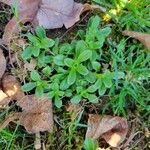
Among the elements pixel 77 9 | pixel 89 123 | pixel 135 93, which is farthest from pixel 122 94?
pixel 77 9

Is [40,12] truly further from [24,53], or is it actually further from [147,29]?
[147,29]

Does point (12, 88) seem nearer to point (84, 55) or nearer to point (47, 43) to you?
point (47, 43)

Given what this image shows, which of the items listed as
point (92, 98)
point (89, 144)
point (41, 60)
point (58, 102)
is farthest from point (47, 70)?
point (89, 144)

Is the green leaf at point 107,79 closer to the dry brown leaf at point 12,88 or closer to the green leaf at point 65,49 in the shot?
the green leaf at point 65,49

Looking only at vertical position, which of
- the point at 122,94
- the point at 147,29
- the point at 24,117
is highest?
the point at 147,29

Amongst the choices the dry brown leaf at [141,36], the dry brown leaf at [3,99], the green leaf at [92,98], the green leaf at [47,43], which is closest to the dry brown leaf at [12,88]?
the dry brown leaf at [3,99]

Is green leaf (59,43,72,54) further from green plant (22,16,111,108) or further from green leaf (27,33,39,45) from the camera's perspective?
green leaf (27,33,39,45)
